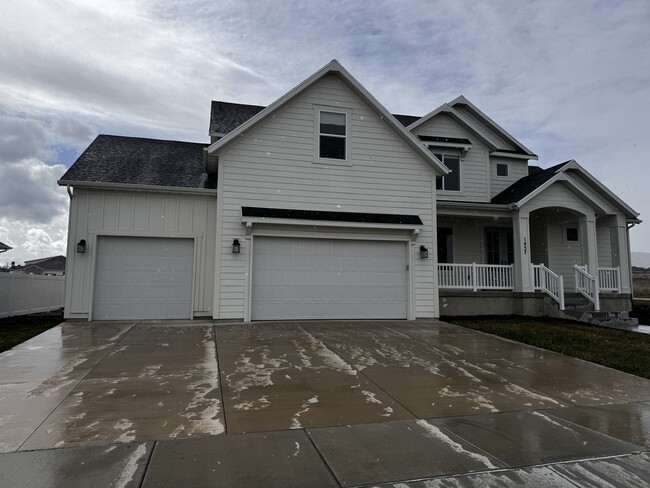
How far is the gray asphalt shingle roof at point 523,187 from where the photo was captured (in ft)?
44.5

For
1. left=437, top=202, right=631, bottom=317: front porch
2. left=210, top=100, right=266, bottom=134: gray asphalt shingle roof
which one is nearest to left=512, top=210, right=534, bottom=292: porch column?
left=437, top=202, right=631, bottom=317: front porch

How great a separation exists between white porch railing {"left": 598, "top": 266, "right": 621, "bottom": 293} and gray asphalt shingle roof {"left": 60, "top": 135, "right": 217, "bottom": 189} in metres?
12.8

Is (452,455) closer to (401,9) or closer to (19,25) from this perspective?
(401,9)

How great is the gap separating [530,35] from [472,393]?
11551mm

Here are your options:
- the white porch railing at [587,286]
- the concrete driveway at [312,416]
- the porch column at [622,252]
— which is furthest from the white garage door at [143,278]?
the porch column at [622,252]

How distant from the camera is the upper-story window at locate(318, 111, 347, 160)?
11.7m

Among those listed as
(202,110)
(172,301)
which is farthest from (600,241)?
(202,110)

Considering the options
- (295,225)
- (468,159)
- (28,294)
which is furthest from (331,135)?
(28,294)

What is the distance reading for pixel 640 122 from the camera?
1491 centimetres

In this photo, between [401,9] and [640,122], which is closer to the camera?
[401,9]

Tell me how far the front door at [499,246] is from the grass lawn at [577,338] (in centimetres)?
322

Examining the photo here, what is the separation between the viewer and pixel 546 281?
13.2 metres

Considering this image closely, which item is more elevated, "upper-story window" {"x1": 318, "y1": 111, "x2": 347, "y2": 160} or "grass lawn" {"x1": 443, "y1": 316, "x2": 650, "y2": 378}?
"upper-story window" {"x1": 318, "y1": 111, "x2": 347, "y2": 160}

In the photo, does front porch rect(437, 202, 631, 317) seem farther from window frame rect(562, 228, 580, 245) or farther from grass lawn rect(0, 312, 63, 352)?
grass lawn rect(0, 312, 63, 352)
